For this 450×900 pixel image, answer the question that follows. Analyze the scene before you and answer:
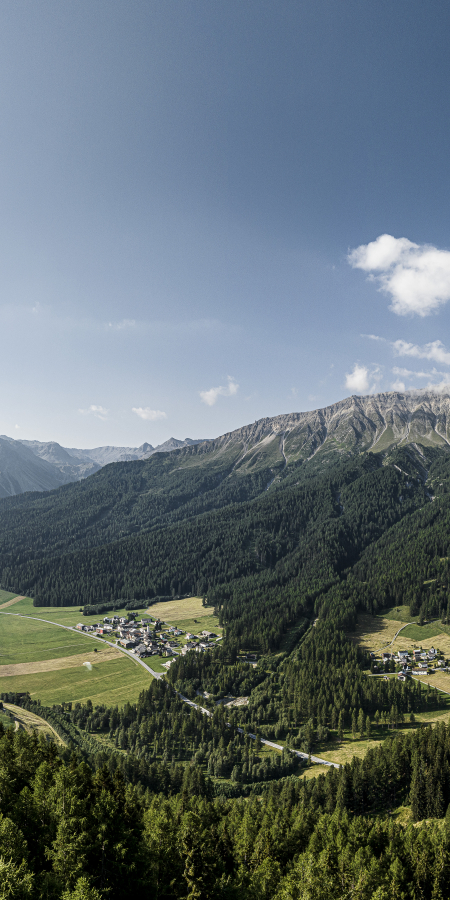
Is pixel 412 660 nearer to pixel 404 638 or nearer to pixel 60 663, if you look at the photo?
pixel 404 638

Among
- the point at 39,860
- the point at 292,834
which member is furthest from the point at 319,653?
the point at 39,860

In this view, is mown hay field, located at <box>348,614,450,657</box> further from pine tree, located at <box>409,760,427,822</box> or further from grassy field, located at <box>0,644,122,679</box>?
grassy field, located at <box>0,644,122,679</box>

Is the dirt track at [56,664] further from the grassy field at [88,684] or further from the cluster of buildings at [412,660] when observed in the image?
the cluster of buildings at [412,660]

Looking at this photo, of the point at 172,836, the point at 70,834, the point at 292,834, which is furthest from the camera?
the point at 292,834

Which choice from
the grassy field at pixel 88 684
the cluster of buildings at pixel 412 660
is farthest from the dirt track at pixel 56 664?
the cluster of buildings at pixel 412 660

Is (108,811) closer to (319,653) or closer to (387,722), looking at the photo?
(387,722)

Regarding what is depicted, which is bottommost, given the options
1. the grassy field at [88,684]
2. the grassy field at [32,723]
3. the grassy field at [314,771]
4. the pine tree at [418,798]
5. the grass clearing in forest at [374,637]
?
the grassy field at [88,684]

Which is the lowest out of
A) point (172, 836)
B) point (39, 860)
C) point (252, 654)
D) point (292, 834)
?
point (252, 654)

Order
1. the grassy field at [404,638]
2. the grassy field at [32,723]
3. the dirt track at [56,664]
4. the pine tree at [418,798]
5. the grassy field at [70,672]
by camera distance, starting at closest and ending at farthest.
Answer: the pine tree at [418,798] → the grassy field at [32,723] → the grassy field at [70,672] → the dirt track at [56,664] → the grassy field at [404,638]
